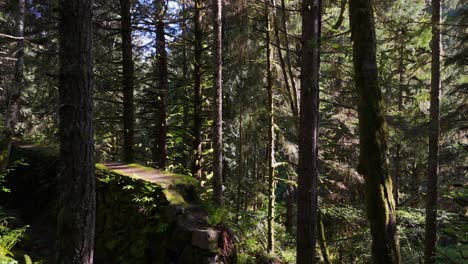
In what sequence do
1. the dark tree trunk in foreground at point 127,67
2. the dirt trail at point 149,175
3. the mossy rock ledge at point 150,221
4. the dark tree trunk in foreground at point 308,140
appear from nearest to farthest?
the mossy rock ledge at point 150,221, the dark tree trunk in foreground at point 308,140, the dirt trail at point 149,175, the dark tree trunk in foreground at point 127,67

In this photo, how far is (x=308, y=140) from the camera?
6.93 meters

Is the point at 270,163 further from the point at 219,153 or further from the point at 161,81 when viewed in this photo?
the point at 161,81

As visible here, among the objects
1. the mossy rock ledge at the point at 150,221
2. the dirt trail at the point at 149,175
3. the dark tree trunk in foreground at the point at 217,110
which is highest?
the dark tree trunk in foreground at the point at 217,110

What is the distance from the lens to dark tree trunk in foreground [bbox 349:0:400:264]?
4.84 metres

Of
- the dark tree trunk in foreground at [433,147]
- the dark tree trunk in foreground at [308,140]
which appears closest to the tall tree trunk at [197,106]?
the dark tree trunk in foreground at [308,140]

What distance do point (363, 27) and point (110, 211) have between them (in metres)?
6.12

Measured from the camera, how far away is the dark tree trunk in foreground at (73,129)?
431 centimetres

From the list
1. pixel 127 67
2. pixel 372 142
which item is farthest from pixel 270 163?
pixel 372 142

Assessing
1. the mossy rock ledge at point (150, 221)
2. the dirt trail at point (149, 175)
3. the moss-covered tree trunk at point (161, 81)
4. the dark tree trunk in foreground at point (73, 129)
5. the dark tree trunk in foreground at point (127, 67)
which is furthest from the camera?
the moss-covered tree trunk at point (161, 81)

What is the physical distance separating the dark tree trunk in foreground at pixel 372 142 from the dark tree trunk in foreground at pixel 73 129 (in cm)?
374

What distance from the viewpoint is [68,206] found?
4344 millimetres

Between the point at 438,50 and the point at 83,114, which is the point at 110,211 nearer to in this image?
the point at 83,114

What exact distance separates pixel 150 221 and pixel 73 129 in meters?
2.81

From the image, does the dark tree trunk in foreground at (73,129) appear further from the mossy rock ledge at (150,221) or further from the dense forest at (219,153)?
the mossy rock ledge at (150,221)
